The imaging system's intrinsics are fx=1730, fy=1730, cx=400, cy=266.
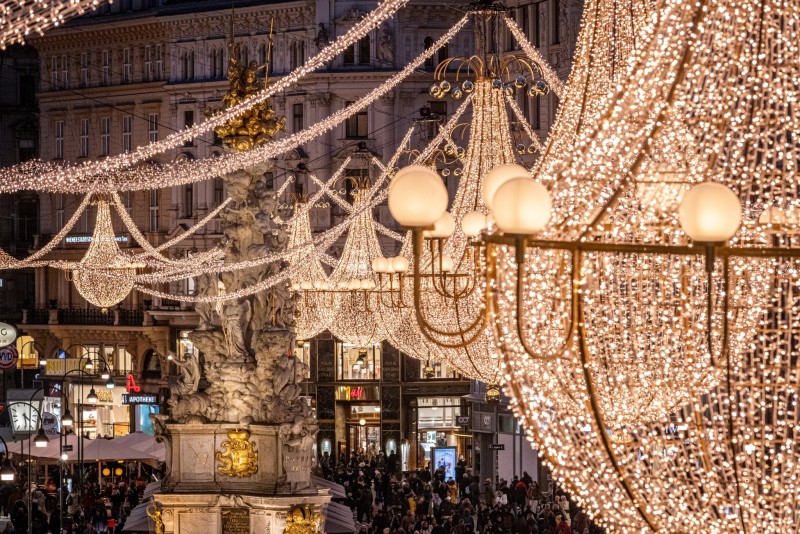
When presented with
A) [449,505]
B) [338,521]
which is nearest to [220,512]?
[338,521]

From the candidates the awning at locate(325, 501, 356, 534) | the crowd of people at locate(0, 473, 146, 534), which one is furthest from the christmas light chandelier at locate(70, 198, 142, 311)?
the awning at locate(325, 501, 356, 534)

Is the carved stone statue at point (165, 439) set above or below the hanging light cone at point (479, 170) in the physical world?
below

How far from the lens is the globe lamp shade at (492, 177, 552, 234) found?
5.39 metres

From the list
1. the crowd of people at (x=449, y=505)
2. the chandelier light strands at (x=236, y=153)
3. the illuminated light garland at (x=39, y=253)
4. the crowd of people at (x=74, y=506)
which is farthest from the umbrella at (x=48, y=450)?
the chandelier light strands at (x=236, y=153)

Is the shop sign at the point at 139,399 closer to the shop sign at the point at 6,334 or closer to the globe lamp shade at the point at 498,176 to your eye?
the shop sign at the point at 6,334

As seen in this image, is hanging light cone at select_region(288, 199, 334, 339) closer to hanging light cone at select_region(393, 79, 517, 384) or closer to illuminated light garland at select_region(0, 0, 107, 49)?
hanging light cone at select_region(393, 79, 517, 384)

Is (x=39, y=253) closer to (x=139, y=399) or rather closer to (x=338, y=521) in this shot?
(x=139, y=399)

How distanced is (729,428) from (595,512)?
0.91 metres

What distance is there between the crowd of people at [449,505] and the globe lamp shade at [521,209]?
54.2 ft

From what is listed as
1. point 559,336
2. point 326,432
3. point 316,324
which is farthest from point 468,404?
point 559,336

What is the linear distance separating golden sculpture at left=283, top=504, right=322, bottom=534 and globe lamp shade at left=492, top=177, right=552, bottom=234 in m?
15.6

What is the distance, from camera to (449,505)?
2684 centimetres

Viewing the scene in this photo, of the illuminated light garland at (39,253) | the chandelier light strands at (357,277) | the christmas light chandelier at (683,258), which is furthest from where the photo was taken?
the illuminated light garland at (39,253)

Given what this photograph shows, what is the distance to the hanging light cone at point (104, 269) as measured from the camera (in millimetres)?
38062
